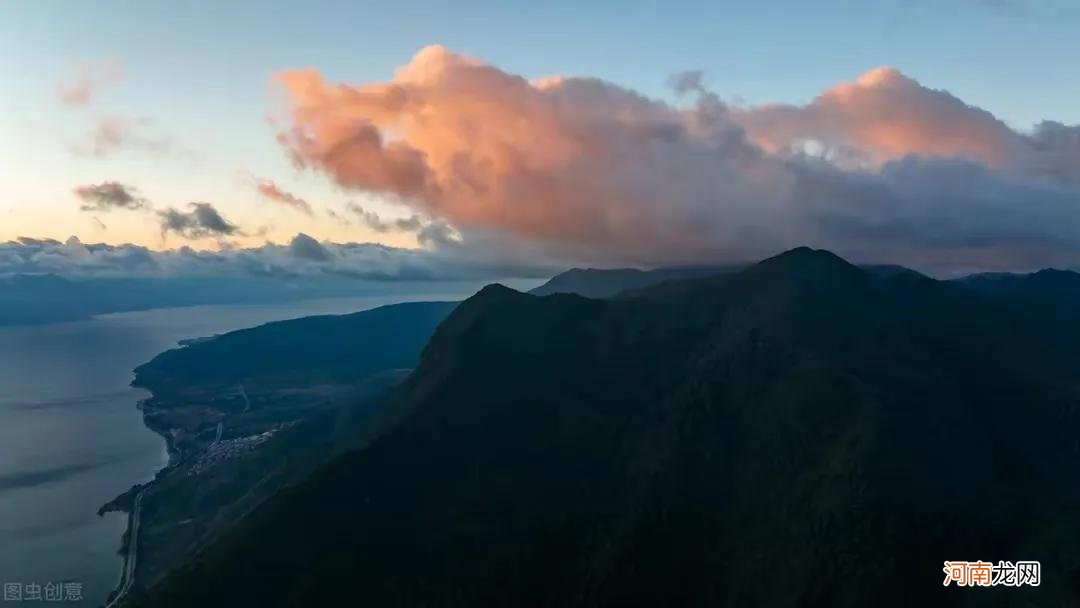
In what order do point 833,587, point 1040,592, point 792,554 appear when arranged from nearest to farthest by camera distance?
point 1040,592 < point 833,587 < point 792,554

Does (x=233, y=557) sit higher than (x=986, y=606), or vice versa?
(x=233, y=557)

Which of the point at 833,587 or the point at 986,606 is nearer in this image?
the point at 986,606

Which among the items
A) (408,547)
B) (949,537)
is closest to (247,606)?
(408,547)

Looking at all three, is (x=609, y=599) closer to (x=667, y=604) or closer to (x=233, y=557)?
(x=667, y=604)

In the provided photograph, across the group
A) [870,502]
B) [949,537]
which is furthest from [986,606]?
[870,502]

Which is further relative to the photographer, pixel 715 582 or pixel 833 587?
pixel 715 582

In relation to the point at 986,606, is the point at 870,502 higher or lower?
higher

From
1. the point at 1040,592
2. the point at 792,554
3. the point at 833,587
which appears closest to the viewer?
the point at 1040,592

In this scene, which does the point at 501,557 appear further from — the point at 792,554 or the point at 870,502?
the point at 870,502

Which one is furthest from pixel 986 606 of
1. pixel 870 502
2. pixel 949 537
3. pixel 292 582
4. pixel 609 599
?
pixel 292 582
